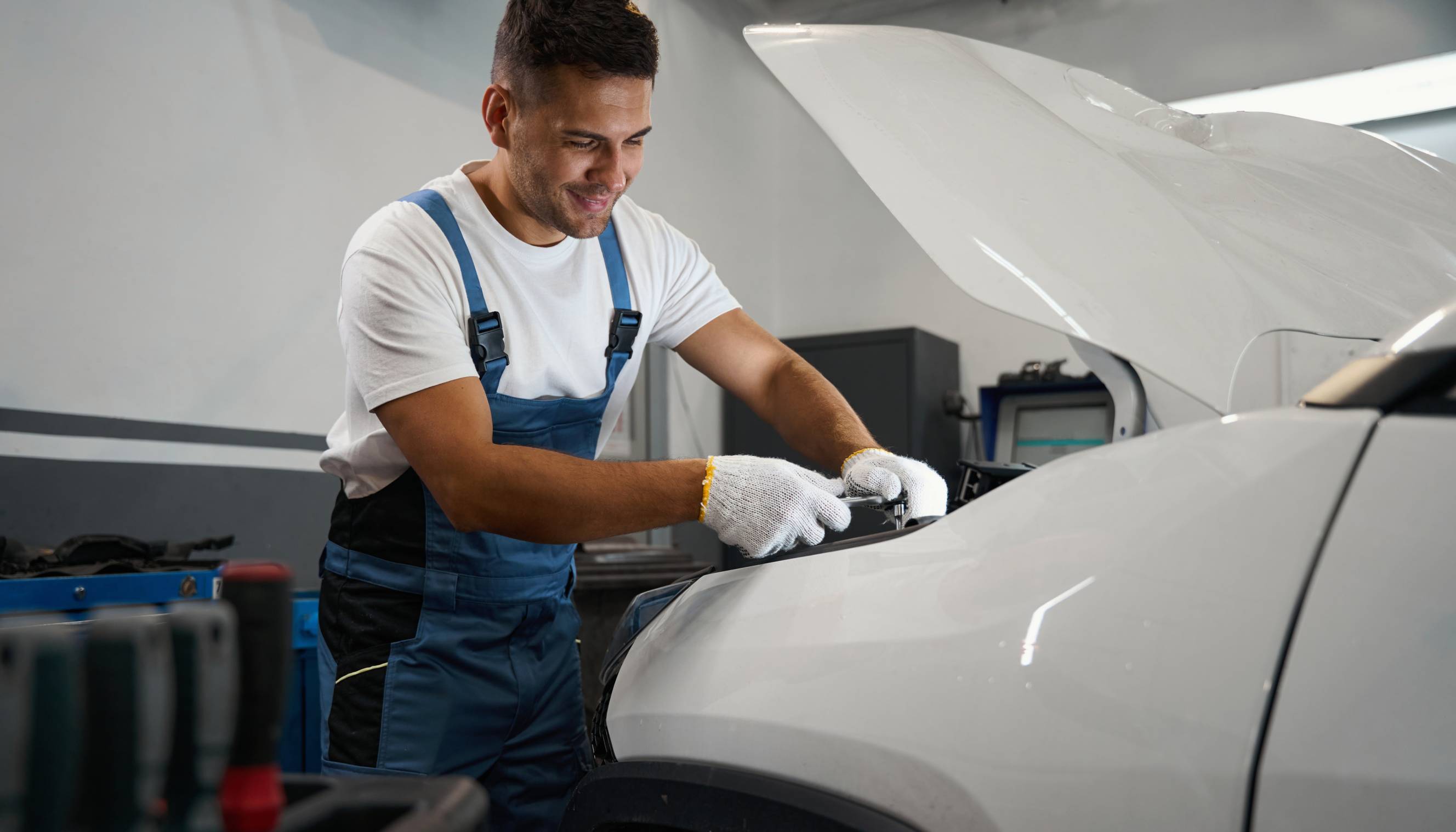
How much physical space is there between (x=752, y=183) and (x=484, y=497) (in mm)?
4721

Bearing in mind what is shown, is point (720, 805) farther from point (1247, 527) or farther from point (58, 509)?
point (58, 509)

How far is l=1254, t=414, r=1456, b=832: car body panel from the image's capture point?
60 cm

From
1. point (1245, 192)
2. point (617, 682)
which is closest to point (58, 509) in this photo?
point (617, 682)

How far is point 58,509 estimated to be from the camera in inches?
99.3

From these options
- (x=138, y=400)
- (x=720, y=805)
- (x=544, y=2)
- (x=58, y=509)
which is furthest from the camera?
(x=138, y=400)

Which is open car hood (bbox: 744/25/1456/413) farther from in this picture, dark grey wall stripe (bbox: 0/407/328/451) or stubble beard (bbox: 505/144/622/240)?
dark grey wall stripe (bbox: 0/407/328/451)

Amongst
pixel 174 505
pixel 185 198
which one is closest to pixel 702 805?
pixel 174 505

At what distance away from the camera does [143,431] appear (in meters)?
2.70

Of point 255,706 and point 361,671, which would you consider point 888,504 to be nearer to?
point 361,671

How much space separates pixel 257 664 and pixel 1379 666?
2.15 feet

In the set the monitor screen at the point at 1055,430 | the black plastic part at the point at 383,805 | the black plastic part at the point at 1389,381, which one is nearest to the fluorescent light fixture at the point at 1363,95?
the monitor screen at the point at 1055,430

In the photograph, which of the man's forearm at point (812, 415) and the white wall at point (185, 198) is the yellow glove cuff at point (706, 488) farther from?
the white wall at point (185, 198)

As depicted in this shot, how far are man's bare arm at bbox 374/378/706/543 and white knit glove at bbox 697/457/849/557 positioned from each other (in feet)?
0.22

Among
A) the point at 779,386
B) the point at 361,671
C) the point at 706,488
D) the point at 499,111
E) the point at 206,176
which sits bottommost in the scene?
the point at 361,671
